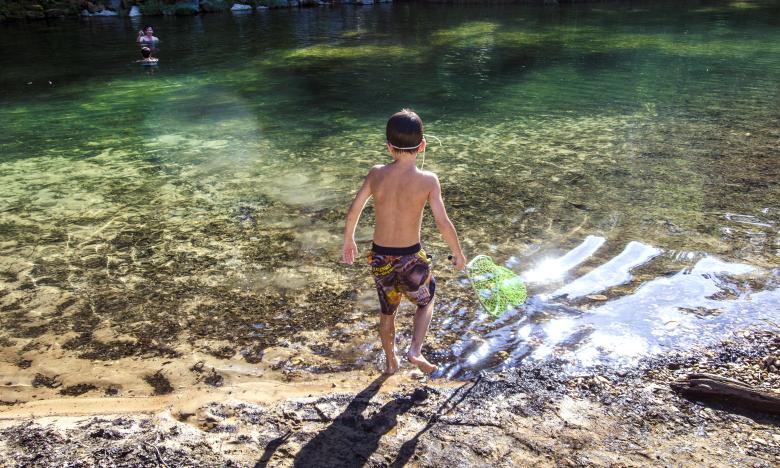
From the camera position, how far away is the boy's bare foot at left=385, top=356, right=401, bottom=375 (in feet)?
11.8

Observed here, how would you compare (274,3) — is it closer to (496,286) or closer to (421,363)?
(496,286)

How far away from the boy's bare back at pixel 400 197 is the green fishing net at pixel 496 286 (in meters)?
1.02

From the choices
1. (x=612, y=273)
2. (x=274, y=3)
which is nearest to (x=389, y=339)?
(x=612, y=273)

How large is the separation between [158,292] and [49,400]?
1.35 m

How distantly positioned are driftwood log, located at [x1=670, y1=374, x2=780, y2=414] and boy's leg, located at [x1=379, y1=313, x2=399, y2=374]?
1.56 meters

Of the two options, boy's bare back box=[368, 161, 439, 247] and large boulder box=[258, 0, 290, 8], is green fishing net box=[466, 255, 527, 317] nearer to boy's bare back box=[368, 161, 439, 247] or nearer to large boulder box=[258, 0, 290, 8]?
→ boy's bare back box=[368, 161, 439, 247]

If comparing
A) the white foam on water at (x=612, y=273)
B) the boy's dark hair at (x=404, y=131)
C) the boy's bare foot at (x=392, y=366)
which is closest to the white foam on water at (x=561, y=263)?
the white foam on water at (x=612, y=273)

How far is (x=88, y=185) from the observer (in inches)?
278

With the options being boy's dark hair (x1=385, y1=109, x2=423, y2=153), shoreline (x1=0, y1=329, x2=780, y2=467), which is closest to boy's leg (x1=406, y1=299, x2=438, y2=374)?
shoreline (x1=0, y1=329, x2=780, y2=467)

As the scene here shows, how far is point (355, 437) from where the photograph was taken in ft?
9.69

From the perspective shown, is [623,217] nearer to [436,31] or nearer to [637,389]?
[637,389]

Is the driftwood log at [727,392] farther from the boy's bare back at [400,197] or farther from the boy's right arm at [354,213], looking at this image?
the boy's right arm at [354,213]

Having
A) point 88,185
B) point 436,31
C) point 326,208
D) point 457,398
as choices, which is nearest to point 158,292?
point 326,208

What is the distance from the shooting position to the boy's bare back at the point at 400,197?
3217mm
